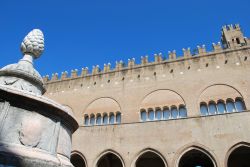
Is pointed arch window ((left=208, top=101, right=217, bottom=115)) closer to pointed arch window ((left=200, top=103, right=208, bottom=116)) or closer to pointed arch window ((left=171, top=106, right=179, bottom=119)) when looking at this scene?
pointed arch window ((left=200, top=103, right=208, bottom=116))

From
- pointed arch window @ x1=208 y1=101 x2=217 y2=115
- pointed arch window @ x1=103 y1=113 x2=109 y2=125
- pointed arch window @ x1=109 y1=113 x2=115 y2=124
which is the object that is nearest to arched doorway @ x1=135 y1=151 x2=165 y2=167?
pointed arch window @ x1=109 y1=113 x2=115 y2=124

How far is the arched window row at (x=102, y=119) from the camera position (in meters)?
15.1

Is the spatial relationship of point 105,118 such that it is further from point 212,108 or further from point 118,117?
point 212,108

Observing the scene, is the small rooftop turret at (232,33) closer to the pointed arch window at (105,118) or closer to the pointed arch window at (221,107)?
the pointed arch window at (221,107)

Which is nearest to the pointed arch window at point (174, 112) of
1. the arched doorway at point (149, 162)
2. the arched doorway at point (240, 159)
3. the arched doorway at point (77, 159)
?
the arched doorway at point (149, 162)

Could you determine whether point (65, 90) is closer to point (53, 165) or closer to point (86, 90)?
point (86, 90)

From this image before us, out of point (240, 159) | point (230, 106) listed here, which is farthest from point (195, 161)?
point (230, 106)

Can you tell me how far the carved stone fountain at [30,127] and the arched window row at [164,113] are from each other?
33.8 ft

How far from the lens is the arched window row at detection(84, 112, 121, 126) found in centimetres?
1512

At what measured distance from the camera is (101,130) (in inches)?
563

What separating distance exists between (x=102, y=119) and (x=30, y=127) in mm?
12083

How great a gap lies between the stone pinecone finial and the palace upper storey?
32.5ft

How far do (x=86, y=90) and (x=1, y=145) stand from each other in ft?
46.3

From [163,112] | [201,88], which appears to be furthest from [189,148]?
[201,88]
